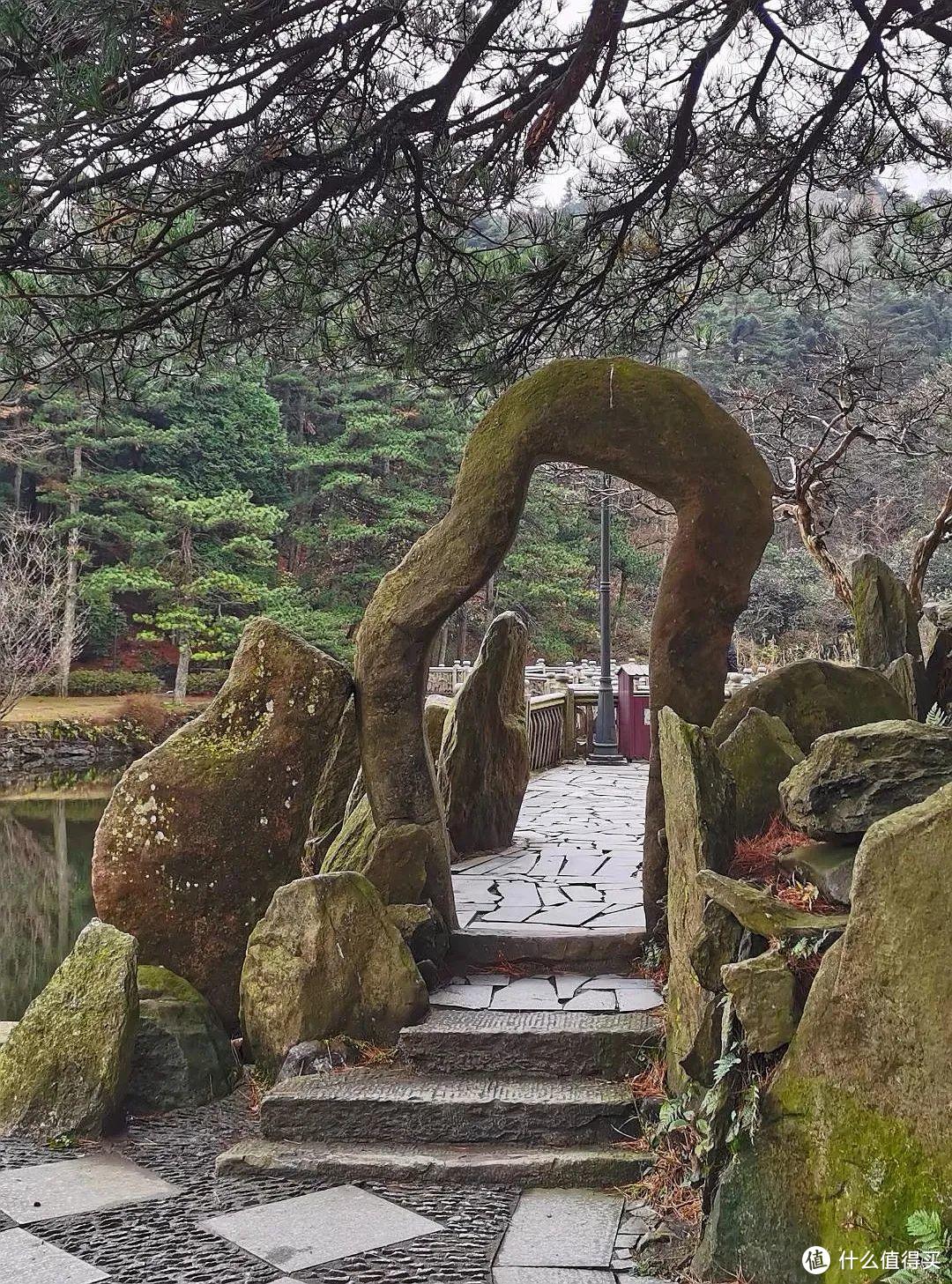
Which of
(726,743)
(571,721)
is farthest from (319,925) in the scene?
(571,721)

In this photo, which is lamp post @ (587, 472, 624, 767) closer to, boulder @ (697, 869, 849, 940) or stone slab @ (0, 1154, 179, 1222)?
stone slab @ (0, 1154, 179, 1222)

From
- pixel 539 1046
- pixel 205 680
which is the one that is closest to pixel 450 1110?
pixel 539 1046

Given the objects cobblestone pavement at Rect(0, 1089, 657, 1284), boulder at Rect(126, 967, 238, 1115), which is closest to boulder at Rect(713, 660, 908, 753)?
cobblestone pavement at Rect(0, 1089, 657, 1284)

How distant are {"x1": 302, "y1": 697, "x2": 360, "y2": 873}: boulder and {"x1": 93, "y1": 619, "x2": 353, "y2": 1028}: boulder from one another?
10cm

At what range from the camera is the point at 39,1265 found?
3.45 meters

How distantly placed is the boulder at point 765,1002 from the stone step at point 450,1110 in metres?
1.27

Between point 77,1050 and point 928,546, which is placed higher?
point 928,546

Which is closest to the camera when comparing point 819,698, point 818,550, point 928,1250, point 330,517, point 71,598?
point 928,1250

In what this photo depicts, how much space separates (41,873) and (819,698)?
12.0 metres

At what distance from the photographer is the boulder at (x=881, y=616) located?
7371 mm

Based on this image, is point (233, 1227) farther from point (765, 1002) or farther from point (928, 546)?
point (928, 546)

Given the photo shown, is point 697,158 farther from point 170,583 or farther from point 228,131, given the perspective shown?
point 170,583

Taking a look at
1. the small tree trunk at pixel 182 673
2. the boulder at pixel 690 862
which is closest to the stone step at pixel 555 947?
the boulder at pixel 690 862

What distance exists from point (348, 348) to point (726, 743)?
3.25 metres
